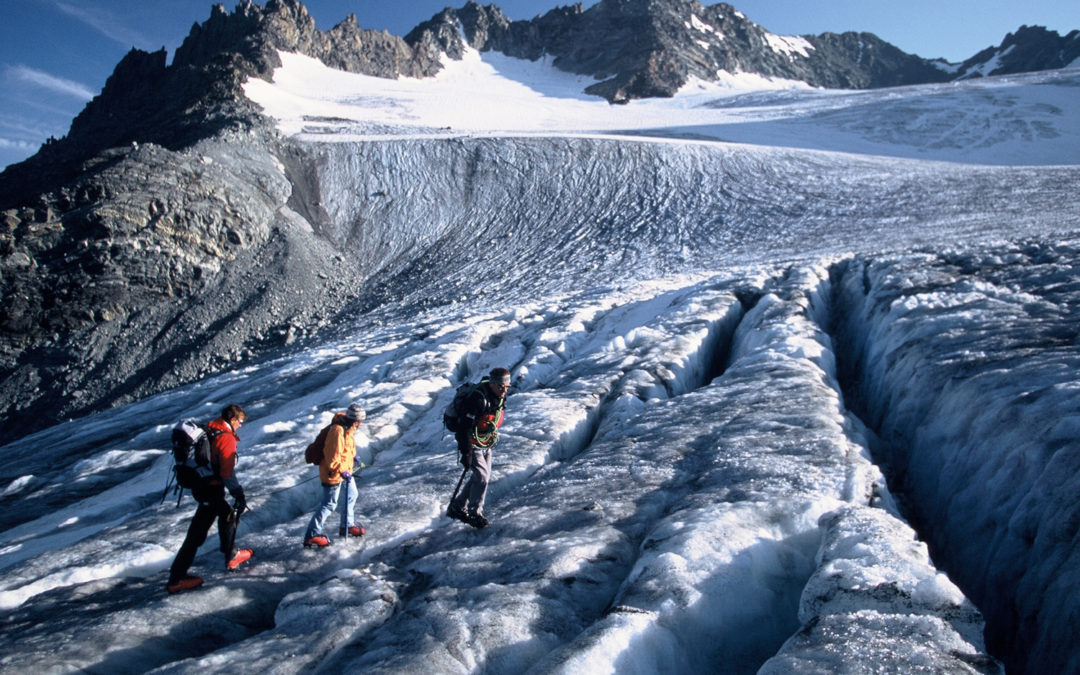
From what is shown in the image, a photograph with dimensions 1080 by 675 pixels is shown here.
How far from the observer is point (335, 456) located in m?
6.60

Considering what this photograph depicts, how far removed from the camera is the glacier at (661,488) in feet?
14.2

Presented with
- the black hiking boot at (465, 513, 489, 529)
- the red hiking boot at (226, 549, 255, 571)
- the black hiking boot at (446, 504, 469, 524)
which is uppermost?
the black hiking boot at (446, 504, 469, 524)

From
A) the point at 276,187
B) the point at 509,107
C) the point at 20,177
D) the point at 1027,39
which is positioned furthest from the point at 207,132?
the point at 1027,39

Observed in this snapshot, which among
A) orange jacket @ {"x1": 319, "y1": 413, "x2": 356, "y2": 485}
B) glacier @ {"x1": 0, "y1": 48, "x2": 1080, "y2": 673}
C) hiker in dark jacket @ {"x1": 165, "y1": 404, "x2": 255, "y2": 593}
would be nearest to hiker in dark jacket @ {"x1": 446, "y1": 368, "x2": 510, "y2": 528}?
glacier @ {"x1": 0, "y1": 48, "x2": 1080, "y2": 673}

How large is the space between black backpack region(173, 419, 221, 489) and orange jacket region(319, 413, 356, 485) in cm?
110

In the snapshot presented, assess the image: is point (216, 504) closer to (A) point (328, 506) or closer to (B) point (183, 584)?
(B) point (183, 584)

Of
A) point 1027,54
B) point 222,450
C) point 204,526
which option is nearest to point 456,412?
point 222,450

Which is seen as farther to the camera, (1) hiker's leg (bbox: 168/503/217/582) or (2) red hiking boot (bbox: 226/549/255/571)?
(2) red hiking boot (bbox: 226/549/255/571)

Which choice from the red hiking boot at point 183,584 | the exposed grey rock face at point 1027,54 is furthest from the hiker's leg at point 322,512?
the exposed grey rock face at point 1027,54

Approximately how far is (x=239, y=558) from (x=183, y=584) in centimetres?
70

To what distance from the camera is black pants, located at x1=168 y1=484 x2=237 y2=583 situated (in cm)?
589

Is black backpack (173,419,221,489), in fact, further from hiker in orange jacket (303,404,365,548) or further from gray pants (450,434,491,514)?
gray pants (450,434,491,514)

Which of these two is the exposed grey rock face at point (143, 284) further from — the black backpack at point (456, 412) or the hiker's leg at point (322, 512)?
the black backpack at point (456, 412)

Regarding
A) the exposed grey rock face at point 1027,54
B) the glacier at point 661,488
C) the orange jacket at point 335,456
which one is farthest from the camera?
the exposed grey rock face at point 1027,54
